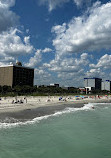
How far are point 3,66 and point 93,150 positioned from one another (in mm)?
153007

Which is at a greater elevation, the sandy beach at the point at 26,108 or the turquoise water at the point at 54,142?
the sandy beach at the point at 26,108

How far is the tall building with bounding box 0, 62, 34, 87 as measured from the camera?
14925 centimetres

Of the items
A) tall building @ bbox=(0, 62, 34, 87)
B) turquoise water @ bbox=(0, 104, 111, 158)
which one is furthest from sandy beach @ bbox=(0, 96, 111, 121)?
tall building @ bbox=(0, 62, 34, 87)

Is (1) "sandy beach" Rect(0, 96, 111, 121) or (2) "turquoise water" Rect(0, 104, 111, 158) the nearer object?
(2) "turquoise water" Rect(0, 104, 111, 158)

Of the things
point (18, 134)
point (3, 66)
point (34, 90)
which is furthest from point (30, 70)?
point (18, 134)

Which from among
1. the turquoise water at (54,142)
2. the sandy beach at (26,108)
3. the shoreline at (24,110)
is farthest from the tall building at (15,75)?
the turquoise water at (54,142)

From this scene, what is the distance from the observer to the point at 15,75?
151 metres

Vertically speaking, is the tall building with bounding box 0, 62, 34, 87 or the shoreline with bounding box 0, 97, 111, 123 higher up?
the tall building with bounding box 0, 62, 34, 87

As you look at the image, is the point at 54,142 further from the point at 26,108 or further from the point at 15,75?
the point at 15,75

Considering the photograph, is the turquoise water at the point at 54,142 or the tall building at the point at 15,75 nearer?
the turquoise water at the point at 54,142

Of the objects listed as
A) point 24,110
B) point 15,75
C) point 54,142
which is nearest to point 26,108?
point 24,110

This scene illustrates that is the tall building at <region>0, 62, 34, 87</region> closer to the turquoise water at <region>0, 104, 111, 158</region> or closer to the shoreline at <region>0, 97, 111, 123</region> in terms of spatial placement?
the shoreline at <region>0, 97, 111, 123</region>

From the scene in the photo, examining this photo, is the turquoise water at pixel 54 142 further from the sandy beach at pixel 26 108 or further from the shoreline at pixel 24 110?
the sandy beach at pixel 26 108

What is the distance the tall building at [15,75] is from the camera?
149 metres
